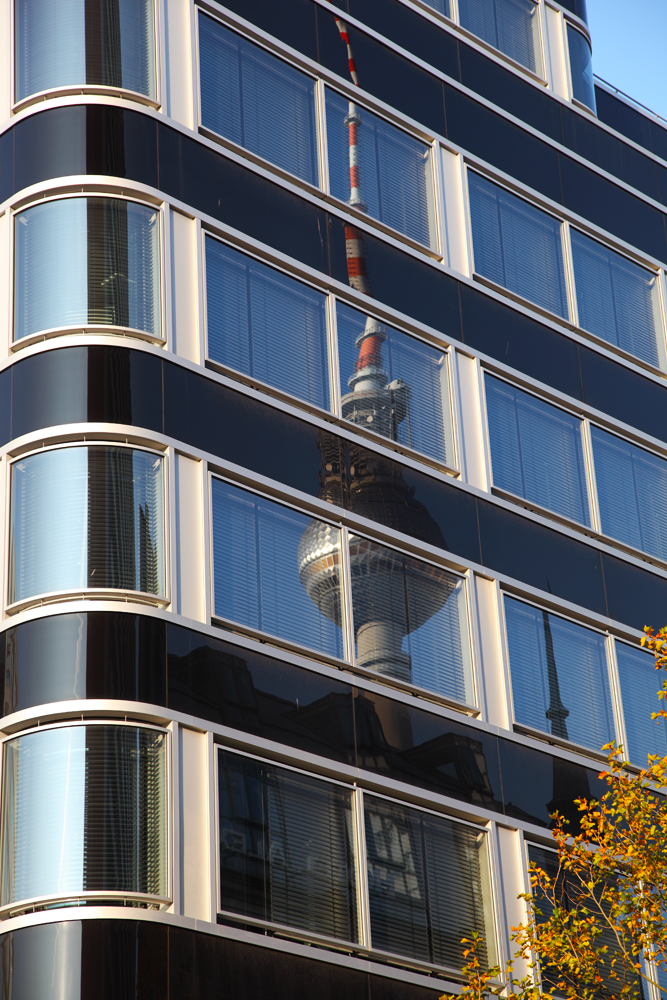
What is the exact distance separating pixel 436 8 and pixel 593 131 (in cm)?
411

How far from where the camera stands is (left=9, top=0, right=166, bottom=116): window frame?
76.6ft

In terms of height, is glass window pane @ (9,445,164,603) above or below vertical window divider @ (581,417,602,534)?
below

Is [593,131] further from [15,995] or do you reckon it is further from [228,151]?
[15,995]

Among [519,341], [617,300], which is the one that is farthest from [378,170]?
[617,300]

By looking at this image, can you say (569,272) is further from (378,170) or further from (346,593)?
(346,593)

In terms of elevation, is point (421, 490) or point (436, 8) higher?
point (436, 8)

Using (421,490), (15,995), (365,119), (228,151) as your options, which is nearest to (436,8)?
(365,119)

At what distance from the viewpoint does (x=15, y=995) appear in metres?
17.7

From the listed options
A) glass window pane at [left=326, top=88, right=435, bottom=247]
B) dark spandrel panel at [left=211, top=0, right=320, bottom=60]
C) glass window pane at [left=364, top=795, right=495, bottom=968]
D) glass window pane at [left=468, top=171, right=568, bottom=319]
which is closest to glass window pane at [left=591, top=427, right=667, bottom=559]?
glass window pane at [left=468, top=171, right=568, bottom=319]

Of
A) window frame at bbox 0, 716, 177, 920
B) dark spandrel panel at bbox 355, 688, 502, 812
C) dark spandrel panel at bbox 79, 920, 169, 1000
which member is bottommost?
dark spandrel panel at bbox 79, 920, 169, 1000

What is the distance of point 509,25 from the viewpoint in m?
30.7

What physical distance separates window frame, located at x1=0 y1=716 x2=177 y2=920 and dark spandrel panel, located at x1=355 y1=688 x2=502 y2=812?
10.7 feet

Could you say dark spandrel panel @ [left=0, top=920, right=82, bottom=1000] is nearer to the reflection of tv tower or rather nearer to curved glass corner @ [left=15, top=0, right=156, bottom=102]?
the reflection of tv tower

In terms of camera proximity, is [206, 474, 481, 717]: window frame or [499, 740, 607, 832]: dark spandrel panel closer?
[206, 474, 481, 717]: window frame
